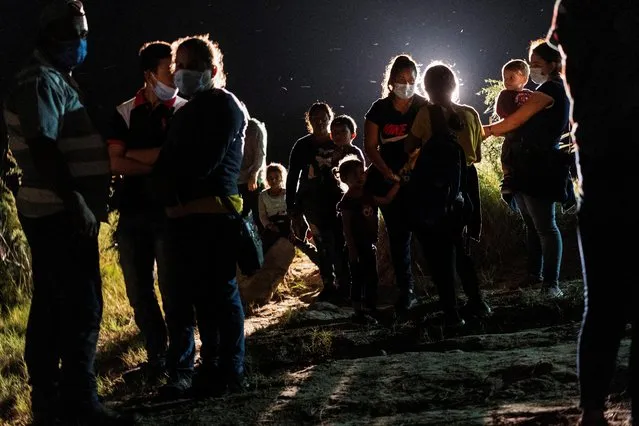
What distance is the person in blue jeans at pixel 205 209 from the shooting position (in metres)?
3.99

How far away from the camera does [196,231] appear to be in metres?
4.09

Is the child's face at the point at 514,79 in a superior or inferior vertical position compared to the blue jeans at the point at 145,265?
superior

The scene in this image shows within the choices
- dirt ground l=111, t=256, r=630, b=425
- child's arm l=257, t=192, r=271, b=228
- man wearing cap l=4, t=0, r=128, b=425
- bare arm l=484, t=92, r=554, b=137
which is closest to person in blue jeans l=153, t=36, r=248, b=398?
dirt ground l=111, t=256, r=630, b=425

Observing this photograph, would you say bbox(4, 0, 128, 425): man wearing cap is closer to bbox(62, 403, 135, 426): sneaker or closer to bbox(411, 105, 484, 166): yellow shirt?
bbox(62, 403, 135, 426): sneaker

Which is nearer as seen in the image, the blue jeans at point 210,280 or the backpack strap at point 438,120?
the blue jeans at point 210,280

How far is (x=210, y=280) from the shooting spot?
4.11 m

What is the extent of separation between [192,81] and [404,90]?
222cm

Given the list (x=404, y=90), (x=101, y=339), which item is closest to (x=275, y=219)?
(x=101, y=339)

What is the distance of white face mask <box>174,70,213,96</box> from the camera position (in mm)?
4102

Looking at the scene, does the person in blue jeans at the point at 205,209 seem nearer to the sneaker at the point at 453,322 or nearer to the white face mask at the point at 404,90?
the sneaker at the point at 453,322

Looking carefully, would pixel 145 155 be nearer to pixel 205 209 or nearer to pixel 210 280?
pixel 205 209

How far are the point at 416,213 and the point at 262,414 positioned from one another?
1.93 meters

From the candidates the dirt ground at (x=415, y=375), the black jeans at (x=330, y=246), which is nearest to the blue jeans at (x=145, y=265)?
the dirt ground at (x=415, y=375)

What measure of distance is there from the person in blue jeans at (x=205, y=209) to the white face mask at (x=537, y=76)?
2.78m
